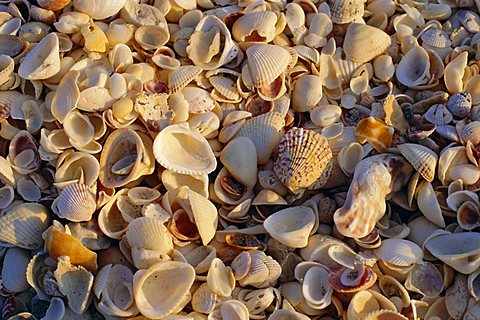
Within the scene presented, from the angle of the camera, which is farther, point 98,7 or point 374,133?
point 98,7

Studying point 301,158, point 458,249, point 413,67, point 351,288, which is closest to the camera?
point 351,288

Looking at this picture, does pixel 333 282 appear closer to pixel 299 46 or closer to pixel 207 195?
pixel 207 195

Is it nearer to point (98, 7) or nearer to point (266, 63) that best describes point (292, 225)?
point (266, 63)

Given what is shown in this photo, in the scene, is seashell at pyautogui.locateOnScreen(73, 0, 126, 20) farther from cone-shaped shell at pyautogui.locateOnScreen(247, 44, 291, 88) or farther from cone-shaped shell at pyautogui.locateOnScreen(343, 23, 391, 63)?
cone-shaped shell at pyautogui.locateOnScreen(343, 23, 391, 63)

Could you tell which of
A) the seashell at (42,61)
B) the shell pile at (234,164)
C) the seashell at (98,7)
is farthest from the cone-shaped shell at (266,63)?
the seashell at (42,61)

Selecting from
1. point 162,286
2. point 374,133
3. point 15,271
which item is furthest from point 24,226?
point 374,133

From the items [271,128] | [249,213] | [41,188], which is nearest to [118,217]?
[41,188]
